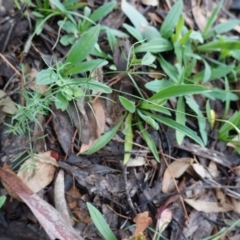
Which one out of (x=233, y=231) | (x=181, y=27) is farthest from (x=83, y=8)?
(x=233, y=231)

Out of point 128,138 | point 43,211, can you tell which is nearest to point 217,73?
point 128,138

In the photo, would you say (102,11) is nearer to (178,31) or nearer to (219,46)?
(178,31)

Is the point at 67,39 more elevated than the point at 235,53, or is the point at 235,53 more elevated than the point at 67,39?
the point at 67,39

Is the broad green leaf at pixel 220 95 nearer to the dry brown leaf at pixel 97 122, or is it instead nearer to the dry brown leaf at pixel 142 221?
the dry brown leaf at pixel 97 122

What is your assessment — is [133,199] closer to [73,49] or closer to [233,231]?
[233,231]

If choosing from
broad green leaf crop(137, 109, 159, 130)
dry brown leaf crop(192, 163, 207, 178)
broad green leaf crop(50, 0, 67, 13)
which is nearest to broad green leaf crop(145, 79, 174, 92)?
broad green leaf crop(137, 109, 159, 130)

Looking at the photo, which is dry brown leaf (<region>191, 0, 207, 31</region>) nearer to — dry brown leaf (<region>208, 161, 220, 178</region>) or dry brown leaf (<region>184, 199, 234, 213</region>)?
dry brown leaf (<region>208, 161, 220, 178</region>)

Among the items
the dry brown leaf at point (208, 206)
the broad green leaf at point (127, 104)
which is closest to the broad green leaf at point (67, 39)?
the broad green leaf at point (127, 104)
